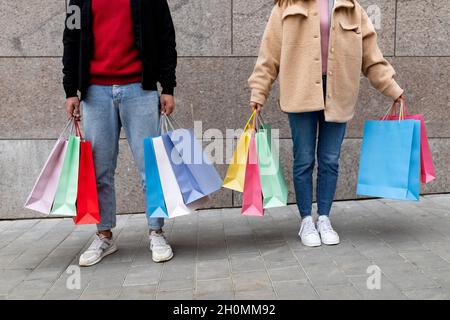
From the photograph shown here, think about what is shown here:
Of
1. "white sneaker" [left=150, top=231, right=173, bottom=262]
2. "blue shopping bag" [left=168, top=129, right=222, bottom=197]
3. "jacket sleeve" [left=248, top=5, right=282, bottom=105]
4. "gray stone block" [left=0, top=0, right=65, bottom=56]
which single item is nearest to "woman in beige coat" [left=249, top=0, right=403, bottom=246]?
"jacket sleeve" [left=248, top=5, right=282, bottom=105]

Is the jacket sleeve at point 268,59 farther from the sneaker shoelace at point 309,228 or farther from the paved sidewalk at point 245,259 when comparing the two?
the paved sidewalk at point 245,259

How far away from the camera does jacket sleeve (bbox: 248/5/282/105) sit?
315 centimetres

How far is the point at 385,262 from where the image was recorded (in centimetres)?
290

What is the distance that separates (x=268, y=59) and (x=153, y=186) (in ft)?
3.77

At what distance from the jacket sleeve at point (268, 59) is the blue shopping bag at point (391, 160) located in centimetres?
79

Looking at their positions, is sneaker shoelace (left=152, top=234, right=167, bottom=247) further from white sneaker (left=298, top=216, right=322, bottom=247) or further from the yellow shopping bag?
white sneaker (left=298, top=216, right=322, bottom=247)

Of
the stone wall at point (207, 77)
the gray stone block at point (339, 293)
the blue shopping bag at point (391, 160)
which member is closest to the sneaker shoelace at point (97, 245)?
the stone wall at point (207, 77)

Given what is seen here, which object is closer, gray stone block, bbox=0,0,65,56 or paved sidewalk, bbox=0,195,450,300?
paved sidewalk, bbox=0,195,450,300

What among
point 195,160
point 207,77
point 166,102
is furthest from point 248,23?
point 195,160

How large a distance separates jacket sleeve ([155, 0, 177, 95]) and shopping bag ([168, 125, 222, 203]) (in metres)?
0.34

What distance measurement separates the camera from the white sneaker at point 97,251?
3.08 metres

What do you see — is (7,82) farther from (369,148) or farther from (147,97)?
(369,148)

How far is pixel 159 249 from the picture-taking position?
3.10m

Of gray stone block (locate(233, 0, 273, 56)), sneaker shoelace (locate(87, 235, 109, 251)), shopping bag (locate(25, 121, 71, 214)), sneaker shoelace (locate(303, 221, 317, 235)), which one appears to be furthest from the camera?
gray stone block (locate(233, 0, 273, 56))
